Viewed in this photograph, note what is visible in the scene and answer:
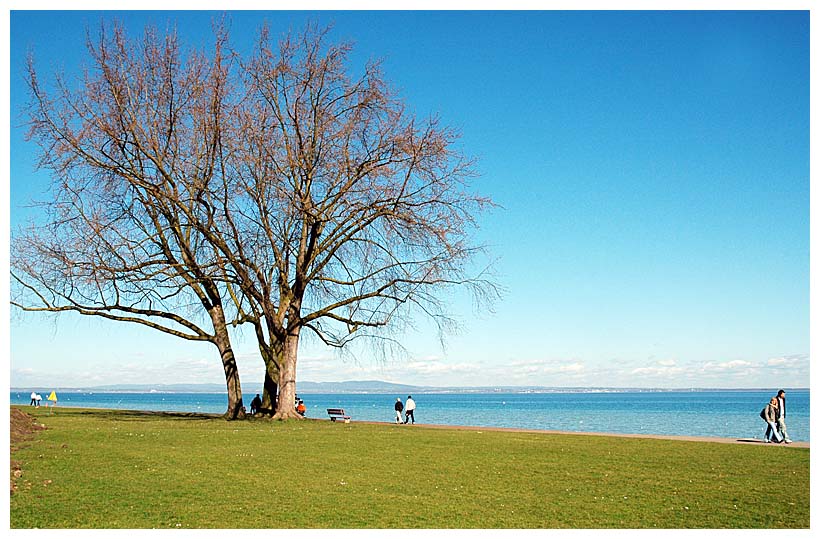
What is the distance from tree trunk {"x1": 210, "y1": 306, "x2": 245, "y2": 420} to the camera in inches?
1289

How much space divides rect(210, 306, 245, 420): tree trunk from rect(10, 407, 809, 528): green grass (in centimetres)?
880

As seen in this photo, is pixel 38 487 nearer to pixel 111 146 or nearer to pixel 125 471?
pixel 125 471

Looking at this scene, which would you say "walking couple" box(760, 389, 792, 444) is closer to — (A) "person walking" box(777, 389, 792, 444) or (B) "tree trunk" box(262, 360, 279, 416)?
(A) "person walking" box(777, 389, 792, 444)

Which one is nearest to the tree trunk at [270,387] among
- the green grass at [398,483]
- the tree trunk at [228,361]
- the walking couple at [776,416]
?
the tree trunk at [228,361]

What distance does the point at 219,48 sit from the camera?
2978 centimetres

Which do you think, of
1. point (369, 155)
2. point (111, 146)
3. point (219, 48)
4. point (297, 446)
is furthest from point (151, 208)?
point (297, 446)

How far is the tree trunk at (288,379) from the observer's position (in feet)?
103

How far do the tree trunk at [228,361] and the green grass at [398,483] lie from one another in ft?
28.9

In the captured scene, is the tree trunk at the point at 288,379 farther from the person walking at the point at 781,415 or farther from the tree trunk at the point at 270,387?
the person walking at the point at 781,415

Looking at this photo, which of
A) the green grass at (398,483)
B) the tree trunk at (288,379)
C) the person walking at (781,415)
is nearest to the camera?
the green grass at (398,483)

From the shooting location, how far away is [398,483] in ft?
49.2

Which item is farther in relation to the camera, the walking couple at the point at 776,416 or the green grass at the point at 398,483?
the walking couple at the point at 776,416

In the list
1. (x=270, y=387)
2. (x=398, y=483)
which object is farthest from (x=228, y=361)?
(x=398, y=483)
